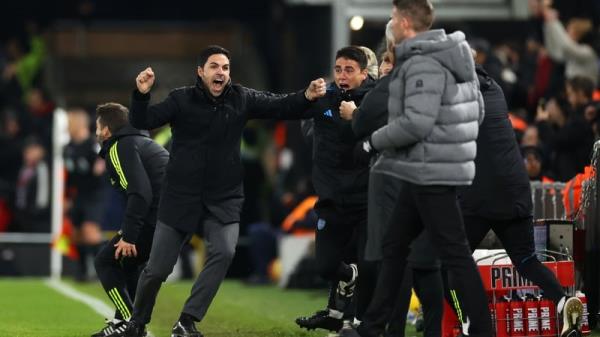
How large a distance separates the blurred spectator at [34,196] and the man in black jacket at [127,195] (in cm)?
1092

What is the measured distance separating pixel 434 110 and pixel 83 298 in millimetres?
8029

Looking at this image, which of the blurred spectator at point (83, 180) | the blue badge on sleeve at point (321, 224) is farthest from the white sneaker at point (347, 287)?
the blurred spectator at point (83, 180)

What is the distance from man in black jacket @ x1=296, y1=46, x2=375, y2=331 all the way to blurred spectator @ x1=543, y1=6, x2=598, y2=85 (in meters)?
6.44

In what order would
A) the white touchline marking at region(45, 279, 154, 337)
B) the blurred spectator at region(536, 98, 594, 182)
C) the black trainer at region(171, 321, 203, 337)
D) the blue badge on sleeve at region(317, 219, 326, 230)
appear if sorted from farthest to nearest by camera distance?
the white touchline marking at region(45, 279, 154, 337), the blurred spectator at region(536, 98, 594, 182), the blue badge on sleeve at region(317, 219, 326, 230), the black trainer at region(171, 321, 203, 337)

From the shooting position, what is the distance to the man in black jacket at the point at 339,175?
9.76m

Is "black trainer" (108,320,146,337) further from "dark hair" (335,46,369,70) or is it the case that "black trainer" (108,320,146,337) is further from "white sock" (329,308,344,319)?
"dark hair" (335,46,369,70)

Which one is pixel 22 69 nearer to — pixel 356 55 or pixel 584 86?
pixel 584 86

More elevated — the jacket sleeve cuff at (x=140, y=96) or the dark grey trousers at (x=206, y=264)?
the jacket sleeve cuff at (x=140, y=96)

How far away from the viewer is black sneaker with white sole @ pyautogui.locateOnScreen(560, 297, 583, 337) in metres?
9.31

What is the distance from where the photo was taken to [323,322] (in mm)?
10055

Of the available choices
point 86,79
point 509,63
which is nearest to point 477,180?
point 509,63

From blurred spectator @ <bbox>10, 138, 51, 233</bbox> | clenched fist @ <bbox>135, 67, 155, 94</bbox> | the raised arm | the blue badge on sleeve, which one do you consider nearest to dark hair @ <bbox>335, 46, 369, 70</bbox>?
the blue badge on sleeve

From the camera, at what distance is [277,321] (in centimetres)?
1212

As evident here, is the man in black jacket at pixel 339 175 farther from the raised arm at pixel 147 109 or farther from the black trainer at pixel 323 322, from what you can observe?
the raised arm at pixel 147 109
